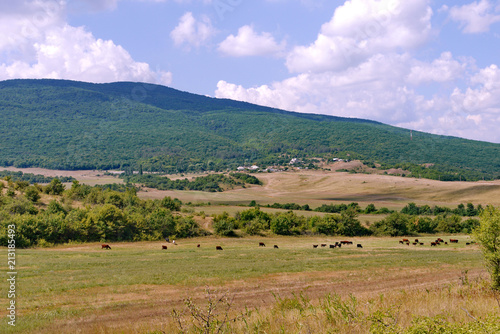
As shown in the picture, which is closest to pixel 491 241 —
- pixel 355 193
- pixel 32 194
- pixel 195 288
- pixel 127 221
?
pixel 195 288

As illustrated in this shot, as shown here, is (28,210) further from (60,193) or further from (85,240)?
(60,193)

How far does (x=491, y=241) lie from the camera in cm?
1476

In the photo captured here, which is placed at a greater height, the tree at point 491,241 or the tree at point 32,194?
the tree at point 491,241

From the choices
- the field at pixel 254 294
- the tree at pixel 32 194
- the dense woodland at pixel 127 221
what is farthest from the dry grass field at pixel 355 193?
the field at pixel 254 294

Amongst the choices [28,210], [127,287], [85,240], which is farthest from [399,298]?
[28,210]

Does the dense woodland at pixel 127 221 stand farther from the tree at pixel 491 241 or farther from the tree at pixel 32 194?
the tree at pixel 491 241

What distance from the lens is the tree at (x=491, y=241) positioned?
47.1 feet

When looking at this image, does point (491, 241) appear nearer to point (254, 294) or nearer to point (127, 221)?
point (254, 294)

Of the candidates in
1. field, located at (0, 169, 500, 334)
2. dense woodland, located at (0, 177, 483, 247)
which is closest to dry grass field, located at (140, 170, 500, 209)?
dense woodland, located at (0, 177, 483, 247)

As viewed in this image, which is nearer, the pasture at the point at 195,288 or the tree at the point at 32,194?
the pasture at the point at 195,288

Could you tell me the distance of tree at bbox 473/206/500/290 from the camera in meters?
14.4

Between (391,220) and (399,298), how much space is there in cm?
6711

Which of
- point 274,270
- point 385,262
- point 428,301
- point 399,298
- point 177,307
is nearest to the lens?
point 428,301

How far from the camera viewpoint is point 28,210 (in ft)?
199
